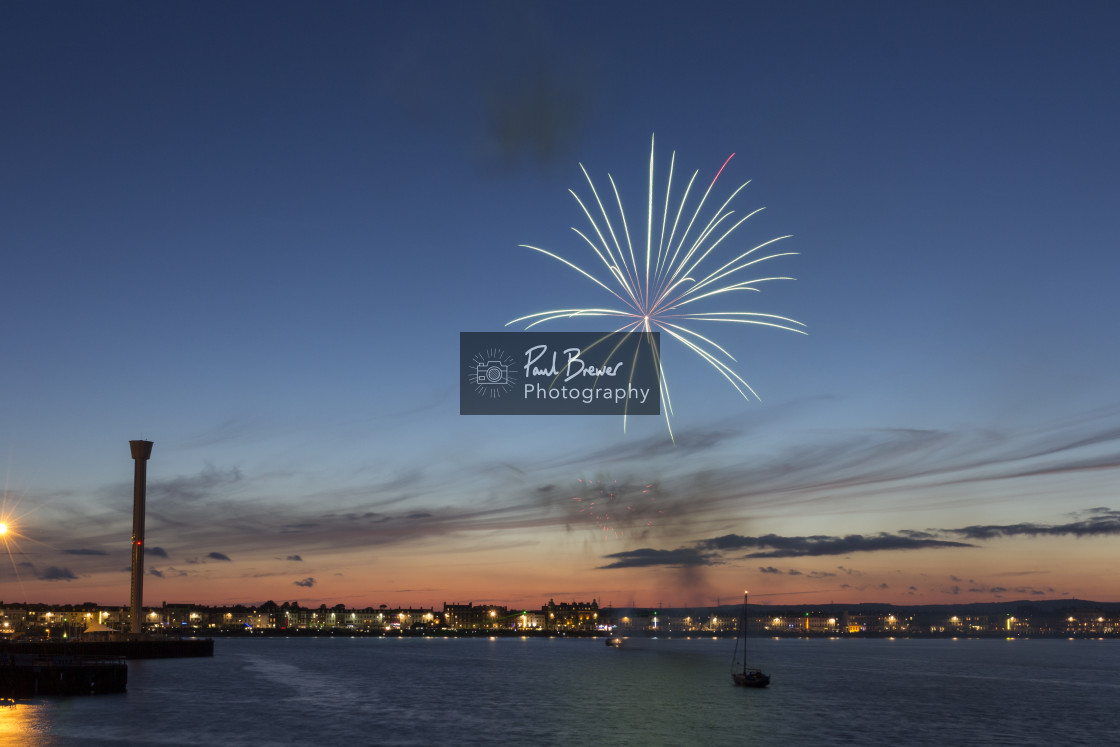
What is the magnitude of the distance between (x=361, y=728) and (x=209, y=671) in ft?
237

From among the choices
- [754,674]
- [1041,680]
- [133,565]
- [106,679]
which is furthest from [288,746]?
[1041,680]

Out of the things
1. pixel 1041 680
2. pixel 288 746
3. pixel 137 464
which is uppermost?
pixel 137 464

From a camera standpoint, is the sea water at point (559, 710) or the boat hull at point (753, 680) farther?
the boat hull at point (753, 680)

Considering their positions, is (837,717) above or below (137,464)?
below

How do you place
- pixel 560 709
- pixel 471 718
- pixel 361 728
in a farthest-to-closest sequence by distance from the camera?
pixel 560 709, pixel 471 718, pixel 361 728

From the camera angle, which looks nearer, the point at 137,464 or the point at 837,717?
the point at 837,717

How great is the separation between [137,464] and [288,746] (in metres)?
106

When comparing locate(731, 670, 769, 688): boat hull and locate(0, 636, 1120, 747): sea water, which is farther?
locate(731, 670, 769, 688): boat hull

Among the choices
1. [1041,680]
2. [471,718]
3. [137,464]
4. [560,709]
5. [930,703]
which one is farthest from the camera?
[137,464]

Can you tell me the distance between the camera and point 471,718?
83.9m

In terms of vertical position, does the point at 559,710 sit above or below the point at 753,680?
above

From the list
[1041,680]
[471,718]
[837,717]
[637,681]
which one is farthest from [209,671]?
[1041,680]

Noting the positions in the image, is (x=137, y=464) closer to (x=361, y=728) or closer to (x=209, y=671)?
(x=209, y=671)

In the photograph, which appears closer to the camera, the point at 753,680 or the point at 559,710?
the point at 559,710
